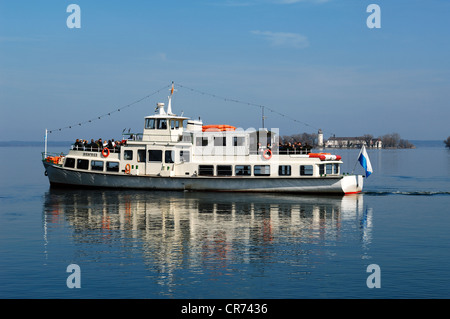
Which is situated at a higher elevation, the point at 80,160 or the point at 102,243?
the point at 80,160

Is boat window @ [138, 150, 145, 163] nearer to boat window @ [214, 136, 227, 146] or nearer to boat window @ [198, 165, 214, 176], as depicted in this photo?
boat window @ [198, 165, 214, 176]

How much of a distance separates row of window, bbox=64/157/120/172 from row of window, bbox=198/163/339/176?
8.13m

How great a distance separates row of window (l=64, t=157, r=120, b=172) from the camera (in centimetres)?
4894

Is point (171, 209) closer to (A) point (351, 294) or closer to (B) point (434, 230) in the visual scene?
(B) point (434, 230)

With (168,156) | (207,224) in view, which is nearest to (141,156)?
(168,156)

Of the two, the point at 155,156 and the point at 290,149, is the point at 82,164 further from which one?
the point at 290,149

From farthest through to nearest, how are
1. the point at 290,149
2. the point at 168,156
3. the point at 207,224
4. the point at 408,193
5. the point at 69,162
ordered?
1. the point at 408,193
2. the point at 69,162
3. the point at 168,156
4. the point at 290,149
5. the point at 207,224

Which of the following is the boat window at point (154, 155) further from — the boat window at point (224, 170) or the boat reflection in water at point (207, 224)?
the boat window at point (224, 170)

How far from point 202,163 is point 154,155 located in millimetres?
4510

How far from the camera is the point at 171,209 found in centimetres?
3853

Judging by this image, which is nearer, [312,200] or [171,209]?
[171,209]

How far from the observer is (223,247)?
2606cm

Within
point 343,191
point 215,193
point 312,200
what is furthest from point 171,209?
point 343,191
